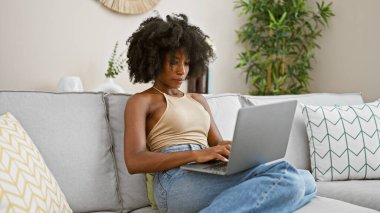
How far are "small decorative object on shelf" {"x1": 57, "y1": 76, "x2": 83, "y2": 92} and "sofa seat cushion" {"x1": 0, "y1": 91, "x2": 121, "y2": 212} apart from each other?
2.65 ft

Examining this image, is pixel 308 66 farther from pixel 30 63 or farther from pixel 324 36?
pixel 30 63

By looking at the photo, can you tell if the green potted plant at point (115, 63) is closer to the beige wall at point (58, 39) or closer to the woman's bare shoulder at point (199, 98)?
the beige wall at point (58, 39)

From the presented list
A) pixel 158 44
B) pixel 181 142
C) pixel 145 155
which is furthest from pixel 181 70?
pixel 145 155

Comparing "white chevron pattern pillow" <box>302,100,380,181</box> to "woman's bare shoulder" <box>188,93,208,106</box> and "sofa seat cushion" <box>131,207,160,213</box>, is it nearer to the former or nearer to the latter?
"woman's bare shoulder" <box>188,93,208,106</box>

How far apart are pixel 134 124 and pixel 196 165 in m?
0.26

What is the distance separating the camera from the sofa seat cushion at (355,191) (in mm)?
1778

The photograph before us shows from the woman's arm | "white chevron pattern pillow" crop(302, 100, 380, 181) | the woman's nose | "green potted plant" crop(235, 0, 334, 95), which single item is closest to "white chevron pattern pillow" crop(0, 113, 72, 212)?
the woman's arm

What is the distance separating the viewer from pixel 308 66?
339 cm

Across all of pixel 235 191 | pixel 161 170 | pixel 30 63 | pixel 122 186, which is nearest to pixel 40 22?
pixel 30 63

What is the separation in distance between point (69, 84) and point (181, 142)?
1.10m

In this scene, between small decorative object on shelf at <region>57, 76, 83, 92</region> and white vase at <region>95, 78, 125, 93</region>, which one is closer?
small decorative object on shelf at <region>57, 76, 83, 92</region>

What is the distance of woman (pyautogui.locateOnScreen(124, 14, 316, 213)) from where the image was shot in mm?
1368

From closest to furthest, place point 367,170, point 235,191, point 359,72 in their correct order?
point 235,191, point 367,170, point 359,72

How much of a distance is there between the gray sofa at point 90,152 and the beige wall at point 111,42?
41.6 inches
